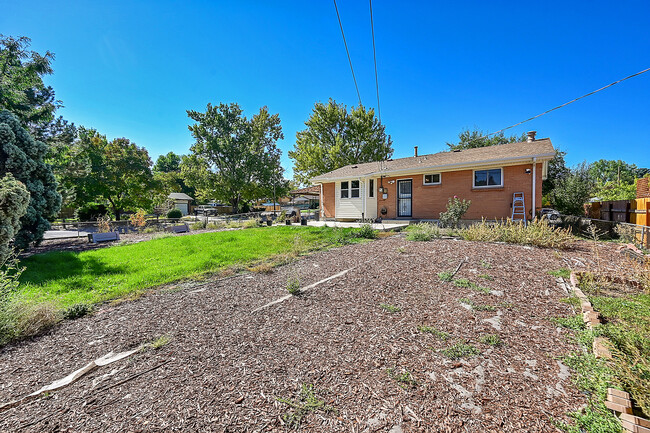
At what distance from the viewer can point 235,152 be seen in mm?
26203

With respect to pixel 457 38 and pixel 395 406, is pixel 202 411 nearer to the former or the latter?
pixel 395 406

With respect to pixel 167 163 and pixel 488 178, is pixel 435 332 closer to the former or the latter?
pixel 488 178

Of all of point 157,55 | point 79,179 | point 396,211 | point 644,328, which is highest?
point 157,55

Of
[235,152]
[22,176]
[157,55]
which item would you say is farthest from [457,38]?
[235,152]

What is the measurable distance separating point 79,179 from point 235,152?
12.5 metres

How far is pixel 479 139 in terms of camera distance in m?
22.8

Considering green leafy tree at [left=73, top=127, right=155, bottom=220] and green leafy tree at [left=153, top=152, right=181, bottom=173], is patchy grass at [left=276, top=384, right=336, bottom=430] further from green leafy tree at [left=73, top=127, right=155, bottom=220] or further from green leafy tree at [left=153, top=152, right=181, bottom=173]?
green leafy tree at [left=153, top=152, right=181, bottom=173]

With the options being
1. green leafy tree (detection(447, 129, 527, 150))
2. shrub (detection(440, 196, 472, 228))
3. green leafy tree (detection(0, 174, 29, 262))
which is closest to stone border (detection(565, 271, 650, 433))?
green leafy tree (detection(0, 174, 29, 262))

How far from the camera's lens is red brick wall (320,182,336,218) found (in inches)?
624

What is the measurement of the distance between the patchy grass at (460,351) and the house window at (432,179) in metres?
10.9

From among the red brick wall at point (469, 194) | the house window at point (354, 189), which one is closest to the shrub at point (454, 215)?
the red brick wall at point (469, 194)

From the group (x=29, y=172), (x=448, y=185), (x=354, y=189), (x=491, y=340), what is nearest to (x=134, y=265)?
(x=29, y=172)

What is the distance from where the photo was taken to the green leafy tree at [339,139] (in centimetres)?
2792

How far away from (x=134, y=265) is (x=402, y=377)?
6.74 m
